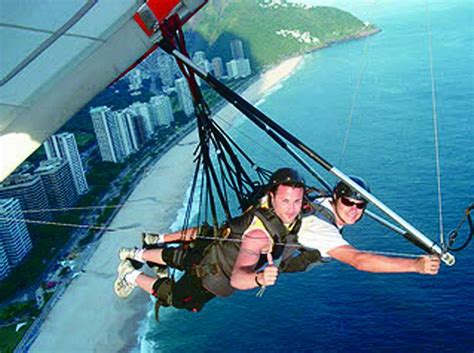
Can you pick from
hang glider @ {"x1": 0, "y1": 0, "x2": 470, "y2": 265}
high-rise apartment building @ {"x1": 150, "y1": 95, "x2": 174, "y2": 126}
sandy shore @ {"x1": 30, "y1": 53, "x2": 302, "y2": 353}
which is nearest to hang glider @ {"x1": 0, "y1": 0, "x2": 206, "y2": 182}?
hang glider @ {"x1": 0, "y1": 0, "x2": 470, "y2": 265}

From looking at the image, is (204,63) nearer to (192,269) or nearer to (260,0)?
(260,0)

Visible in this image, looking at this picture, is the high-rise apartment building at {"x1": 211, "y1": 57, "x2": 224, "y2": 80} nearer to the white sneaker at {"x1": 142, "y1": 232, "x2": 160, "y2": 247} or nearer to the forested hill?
the forested hill

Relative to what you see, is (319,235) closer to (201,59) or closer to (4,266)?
Answer: (4,266)

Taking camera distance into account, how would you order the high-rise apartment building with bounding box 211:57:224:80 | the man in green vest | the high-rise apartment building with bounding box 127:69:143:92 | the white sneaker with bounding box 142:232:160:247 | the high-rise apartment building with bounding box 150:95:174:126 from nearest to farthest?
the man in green vest, the white sneaker with bounding box 142:232:160:247, the high-rise apartment building with bounding box 150:95:174:126, the high-rise apartment building with bounding box 127:69:143:92, the high-rise apartment building with bounding box 211:57:224:80

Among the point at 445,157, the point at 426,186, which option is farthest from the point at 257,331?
the point at 445,157

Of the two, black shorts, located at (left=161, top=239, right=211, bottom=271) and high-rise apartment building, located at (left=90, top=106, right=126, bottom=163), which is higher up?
black shorts, located at (left=161, top=239, right=211, bottom=271)

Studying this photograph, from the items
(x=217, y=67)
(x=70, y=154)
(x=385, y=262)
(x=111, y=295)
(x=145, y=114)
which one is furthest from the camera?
(x=217, y=67)

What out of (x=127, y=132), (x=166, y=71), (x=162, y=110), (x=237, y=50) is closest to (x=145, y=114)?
(x=162, y=110)
